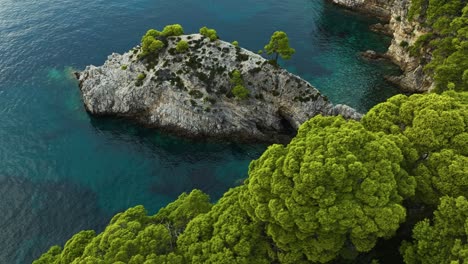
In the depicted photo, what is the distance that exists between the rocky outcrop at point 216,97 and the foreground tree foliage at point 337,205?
101 feet

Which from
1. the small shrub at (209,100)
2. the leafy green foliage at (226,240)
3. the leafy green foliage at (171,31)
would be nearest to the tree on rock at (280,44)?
the small shrub at (209,100)

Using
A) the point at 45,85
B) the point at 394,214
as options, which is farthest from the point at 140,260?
the point at 45,85

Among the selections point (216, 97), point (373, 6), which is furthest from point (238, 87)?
point (373, 6)

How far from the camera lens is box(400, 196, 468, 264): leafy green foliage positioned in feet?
88.9

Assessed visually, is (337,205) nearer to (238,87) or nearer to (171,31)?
(238,87)

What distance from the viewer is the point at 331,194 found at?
27406 millimetres

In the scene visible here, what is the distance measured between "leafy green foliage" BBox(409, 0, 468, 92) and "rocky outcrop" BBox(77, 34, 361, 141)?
1699 centimetres

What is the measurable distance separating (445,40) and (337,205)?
2193 inches

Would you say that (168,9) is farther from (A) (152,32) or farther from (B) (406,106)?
(B) (406,106)

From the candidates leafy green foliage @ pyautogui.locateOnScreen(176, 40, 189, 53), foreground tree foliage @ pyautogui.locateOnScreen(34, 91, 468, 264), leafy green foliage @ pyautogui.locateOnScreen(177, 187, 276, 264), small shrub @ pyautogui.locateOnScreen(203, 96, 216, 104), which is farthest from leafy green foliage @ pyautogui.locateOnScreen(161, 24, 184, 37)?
Result: leafy green foliage @ pyautogui.locateOnScreen(177, 187, 276, 264)

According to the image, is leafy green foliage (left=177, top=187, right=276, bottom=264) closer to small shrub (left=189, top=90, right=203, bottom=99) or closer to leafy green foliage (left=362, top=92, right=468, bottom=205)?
leafy green foliage (left=362, top=92, right=468, bottom=205)

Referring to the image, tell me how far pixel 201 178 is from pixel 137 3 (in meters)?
71.0

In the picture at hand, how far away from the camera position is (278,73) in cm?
6619

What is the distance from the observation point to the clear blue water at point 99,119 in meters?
55.3
